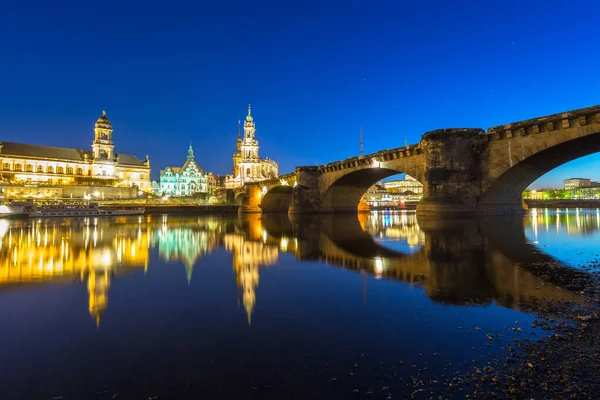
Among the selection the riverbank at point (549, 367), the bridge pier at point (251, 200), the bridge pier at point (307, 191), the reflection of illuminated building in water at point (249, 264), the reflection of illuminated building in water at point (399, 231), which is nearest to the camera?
the riverbank at point (549, 367)

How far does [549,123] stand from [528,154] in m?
2.59

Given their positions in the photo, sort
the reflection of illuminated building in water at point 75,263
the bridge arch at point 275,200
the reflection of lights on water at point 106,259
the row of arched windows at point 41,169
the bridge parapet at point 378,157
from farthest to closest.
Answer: the row of arched windows at point 41,169 → the bridge arch at point 275,200 → the bridge parapet at point 378,157 → the reflection of lights on water at point 106,259 → the reflection of illuminated building in water at point 75,263

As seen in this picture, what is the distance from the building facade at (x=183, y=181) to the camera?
145m

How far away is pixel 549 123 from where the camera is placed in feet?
81.3

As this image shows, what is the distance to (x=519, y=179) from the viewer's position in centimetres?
3141

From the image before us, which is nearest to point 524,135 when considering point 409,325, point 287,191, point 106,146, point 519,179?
point 519,179

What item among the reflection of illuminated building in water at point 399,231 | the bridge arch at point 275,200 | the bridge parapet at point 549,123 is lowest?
the reflection of illuminated building in water at point 399,231

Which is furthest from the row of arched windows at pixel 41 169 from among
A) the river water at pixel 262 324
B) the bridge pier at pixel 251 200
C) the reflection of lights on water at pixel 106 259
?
the river water at pixel 262 324

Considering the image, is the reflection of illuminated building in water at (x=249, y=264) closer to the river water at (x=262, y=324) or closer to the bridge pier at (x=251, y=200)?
the river water at (x=262, y=324)

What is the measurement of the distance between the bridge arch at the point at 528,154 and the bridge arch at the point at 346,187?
1373cm

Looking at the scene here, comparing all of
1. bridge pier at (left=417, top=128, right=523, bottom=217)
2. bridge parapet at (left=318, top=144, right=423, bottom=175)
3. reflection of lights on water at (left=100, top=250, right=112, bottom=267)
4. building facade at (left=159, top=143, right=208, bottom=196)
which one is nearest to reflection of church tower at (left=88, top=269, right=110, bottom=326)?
reflection of lights on water at (left=100, top=250, right=112, bottom=267)

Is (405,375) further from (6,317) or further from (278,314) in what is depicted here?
(6,317)

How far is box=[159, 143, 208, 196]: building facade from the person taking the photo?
145m

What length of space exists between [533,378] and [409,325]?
1988 millimetres
